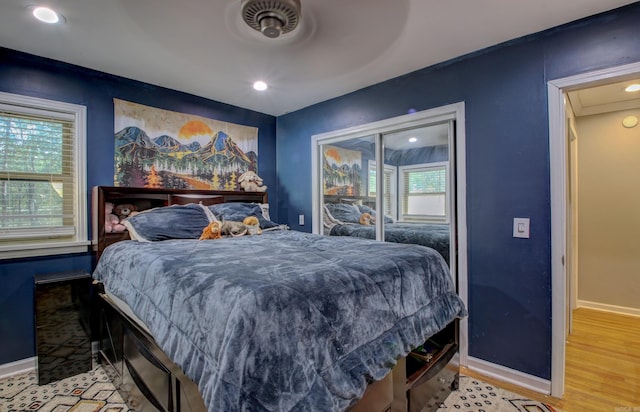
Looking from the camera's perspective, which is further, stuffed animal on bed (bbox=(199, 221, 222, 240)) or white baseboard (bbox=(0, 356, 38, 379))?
stuffed animal on bed (bbox=(199, 221, 222, 240))

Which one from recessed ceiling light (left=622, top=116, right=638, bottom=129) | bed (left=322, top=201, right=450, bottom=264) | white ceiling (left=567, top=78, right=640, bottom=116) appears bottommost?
bed (left=322, top=201, right=450, bottom=264)

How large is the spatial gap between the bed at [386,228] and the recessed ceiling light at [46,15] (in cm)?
279

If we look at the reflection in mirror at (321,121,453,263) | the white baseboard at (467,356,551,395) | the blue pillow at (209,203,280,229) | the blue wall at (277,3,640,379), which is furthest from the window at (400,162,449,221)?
the blue pillow at (209,203,280,229)

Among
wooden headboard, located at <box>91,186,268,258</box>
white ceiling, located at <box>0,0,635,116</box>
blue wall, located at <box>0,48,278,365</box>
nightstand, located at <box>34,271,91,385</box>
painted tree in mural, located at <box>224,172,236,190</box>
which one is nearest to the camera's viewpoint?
white ceiling, located at <box>0,0,635,116</box>

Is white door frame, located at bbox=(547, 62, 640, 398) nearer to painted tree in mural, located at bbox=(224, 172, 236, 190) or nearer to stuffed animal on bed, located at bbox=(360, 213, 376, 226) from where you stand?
stuffed animal on bed, located at bbox=(360, 213, 376, 226)

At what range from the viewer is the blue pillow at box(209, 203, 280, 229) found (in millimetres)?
3031

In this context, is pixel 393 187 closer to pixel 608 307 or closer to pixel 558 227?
pixel 558 227

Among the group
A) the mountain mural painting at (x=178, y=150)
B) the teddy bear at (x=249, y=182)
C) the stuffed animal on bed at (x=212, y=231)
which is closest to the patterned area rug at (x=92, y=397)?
the stuffed animal on bed at (x=212, y=231)

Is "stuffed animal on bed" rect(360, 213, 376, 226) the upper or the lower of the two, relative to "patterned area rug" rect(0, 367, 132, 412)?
upper

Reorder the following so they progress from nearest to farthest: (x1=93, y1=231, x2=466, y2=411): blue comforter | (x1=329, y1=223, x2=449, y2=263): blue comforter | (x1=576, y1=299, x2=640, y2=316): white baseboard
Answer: (x1=93, y1=231, x2=466, y2=411): blue comforter < (x1=329, y1=223, x2=449, y2=263): blue comforter < (x1=576, y1=299, x2=640, y2=316): white baseboard

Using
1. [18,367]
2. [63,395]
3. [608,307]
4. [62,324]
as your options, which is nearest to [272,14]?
[62,324]

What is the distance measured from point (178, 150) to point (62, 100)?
100 centimetres

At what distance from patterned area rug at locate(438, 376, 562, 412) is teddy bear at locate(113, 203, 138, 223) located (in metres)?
2.92

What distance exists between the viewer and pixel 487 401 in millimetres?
1971
